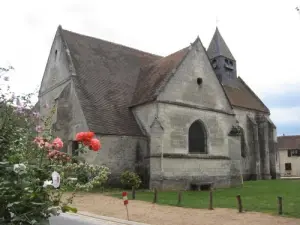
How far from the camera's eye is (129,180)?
19062 millimetres

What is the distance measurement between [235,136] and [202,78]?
4731 millimetres

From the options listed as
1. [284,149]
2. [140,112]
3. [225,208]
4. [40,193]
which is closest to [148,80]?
[140,112]

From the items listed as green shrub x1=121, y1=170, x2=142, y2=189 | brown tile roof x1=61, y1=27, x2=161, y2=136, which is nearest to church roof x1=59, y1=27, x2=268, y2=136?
brown tile roof x1=61, y1=27, x2=161, y2=136

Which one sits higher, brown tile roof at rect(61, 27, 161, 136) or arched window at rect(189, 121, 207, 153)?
brown tile roof at rect(61, 27, 161, 136)

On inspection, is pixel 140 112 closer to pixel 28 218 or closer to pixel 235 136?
pixel 235 136

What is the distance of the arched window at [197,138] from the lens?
22.2m

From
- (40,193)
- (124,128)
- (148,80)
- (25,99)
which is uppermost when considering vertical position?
(148,80)

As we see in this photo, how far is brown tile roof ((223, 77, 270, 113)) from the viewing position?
34.3 m

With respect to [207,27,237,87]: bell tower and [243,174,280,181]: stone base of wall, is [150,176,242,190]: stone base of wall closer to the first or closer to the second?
[243,174,280,181]: stone base of wall

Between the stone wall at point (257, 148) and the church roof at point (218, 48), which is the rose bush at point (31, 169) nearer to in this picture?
the stone wall at point (257, 148)

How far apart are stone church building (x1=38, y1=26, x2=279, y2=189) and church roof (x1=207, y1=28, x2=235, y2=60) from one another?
559 inches

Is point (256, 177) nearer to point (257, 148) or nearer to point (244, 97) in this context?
point (257, 148)

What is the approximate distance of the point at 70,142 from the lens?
20.8 m

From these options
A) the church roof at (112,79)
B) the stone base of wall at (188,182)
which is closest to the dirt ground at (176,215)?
the stone base of wall at (188,182)
